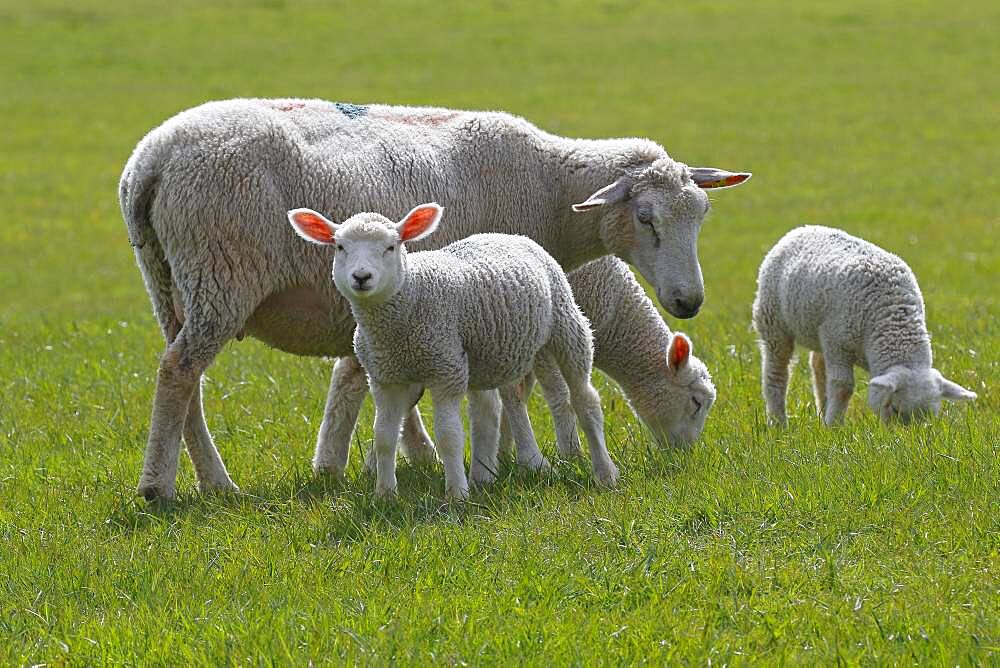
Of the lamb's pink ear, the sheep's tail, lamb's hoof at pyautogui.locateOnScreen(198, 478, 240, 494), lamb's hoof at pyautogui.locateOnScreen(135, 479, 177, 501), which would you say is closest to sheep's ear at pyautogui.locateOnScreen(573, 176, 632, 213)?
the lamb's pink ear

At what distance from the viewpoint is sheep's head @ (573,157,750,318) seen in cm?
700

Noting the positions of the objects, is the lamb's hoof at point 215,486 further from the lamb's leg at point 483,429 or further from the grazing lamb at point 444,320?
the lamb's leg at point 483,429

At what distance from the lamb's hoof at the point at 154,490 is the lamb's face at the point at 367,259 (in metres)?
1.47

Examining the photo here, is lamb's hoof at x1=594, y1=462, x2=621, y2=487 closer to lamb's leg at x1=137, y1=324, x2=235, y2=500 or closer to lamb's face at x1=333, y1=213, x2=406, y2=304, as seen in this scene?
lamb's face at x1=333, y1=213, x2=406, y2=304

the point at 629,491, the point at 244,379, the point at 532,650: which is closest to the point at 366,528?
the point at 629,491

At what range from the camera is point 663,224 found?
7102 millimetres

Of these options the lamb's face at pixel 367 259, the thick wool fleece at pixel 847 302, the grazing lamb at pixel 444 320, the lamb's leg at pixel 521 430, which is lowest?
the lamb's leg at pixel 521 430

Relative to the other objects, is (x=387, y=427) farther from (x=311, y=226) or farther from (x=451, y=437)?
(x=311, y=226)

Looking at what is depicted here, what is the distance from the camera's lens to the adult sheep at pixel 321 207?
6480mm

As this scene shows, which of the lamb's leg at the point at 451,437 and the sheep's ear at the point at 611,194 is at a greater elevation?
the sheep's ear at the point at 611,194

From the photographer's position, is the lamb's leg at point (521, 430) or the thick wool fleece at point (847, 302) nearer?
the lamb's leg at point (521, 430)

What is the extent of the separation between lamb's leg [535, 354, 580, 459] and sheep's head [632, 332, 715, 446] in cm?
64

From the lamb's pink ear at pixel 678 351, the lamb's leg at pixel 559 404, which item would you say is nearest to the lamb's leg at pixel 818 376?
the lamb's pink ear at pixel 678 351

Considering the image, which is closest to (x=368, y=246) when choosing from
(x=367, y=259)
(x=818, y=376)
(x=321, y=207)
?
(x=367, y=259)
